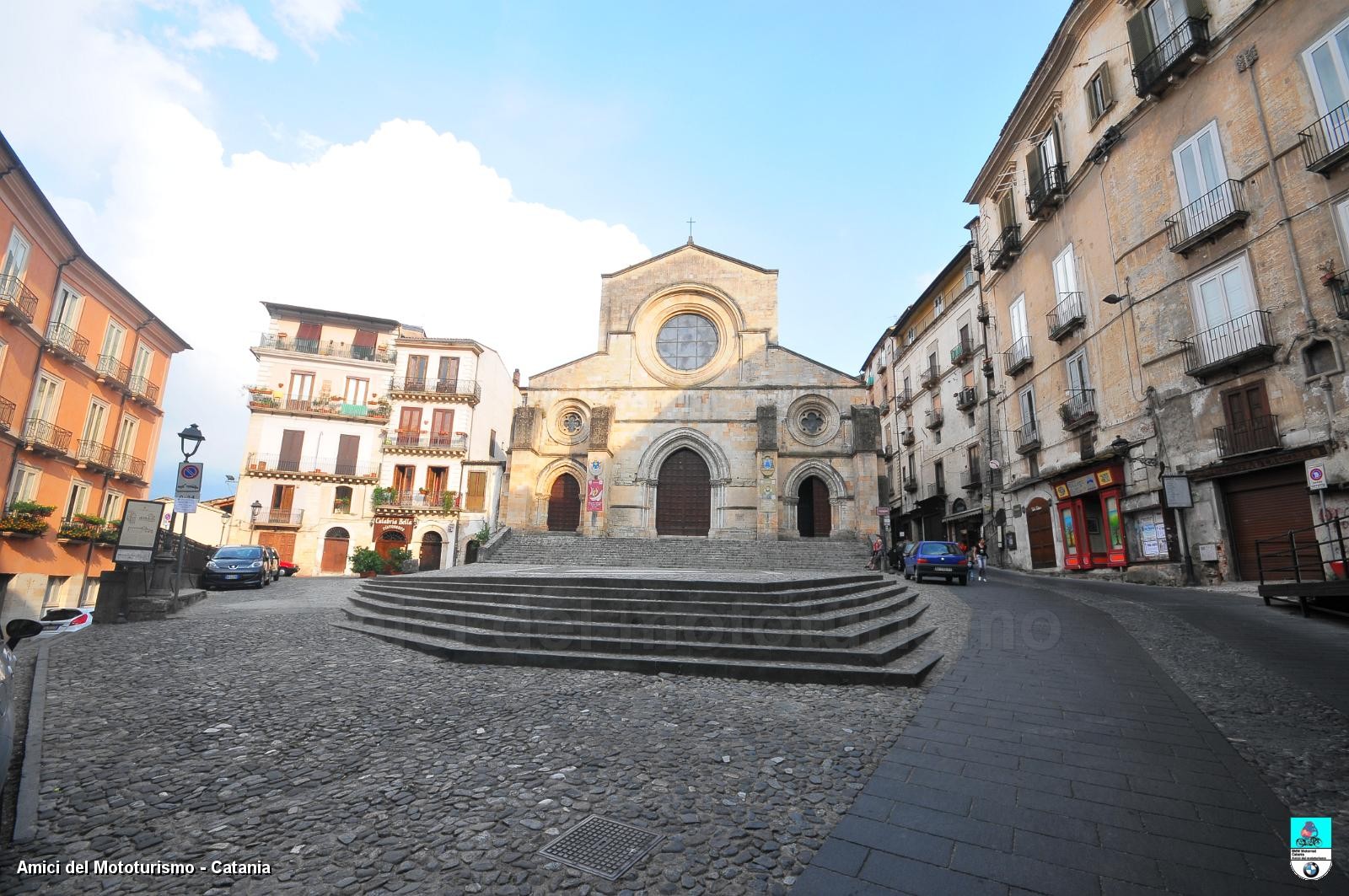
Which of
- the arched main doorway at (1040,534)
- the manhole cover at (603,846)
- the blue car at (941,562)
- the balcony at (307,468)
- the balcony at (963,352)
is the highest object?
the balcony at (963,352)

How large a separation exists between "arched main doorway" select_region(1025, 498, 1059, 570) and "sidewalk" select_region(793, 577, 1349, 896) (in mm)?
16528

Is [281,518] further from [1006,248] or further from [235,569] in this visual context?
[1006,248]

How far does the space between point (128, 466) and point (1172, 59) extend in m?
36.9

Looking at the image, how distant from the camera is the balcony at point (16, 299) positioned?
15688 mm

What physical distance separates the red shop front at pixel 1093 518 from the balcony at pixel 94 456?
3335 cm

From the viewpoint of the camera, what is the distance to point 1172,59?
14430 mm

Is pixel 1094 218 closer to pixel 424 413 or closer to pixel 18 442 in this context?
pixel 424 413

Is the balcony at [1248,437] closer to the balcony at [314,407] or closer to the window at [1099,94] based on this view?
the window at [1099,94]

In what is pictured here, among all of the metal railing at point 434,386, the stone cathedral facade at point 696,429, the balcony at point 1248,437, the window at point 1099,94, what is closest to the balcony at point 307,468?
the metal railing at point 434,386

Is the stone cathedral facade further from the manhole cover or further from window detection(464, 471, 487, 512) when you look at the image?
the manhole cover

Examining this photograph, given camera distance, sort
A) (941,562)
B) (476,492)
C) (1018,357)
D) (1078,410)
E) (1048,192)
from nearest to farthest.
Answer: (941,562), (1078,410), (1048,192), (1018,357), (476,492)

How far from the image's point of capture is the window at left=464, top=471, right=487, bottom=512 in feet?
97.1

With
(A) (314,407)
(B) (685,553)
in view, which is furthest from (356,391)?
(B) (685,553)

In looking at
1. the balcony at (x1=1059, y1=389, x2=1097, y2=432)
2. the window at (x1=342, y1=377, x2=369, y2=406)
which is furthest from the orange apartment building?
the balcony at (x1=1059, y1=389, x2=1097, y2=432)
